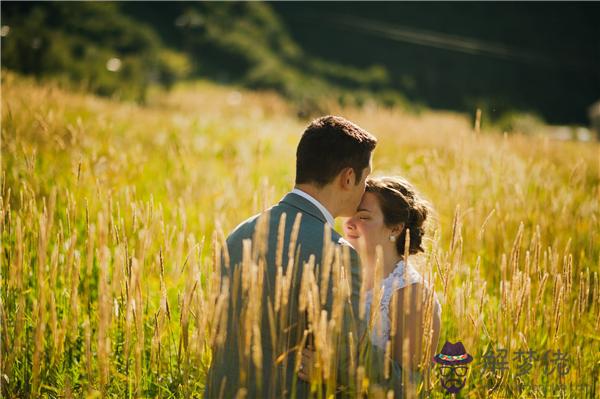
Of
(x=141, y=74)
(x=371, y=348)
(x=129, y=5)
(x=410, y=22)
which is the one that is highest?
(x=410, y=22)

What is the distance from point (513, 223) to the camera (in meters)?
3.62

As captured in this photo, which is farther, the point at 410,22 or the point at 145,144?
the point at 410,22

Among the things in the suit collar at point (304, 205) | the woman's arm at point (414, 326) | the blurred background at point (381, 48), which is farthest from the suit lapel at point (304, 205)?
the blurred background at point (381, 48)

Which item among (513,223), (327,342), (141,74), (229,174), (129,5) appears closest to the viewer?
(327,342)

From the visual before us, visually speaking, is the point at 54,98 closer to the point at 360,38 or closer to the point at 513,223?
the point at 513,223

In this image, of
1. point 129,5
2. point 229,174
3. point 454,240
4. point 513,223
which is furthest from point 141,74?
point 129,5

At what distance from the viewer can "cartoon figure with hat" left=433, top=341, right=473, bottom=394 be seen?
205 cm

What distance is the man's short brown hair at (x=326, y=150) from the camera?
198cm

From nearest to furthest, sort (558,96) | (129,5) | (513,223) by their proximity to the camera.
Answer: (513,223), (129,5), (558,96)

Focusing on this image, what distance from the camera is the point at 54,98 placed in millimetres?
7172

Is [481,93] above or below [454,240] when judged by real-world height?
above

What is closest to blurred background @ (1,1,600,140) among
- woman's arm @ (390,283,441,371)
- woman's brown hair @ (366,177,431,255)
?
woman's brown hair @ (366,177,431,255)

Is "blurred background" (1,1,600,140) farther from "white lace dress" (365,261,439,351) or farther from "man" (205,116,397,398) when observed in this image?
"man" (205,116,397,398)

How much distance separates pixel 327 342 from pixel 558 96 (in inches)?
2691
